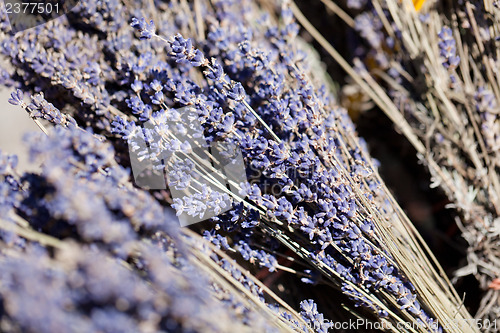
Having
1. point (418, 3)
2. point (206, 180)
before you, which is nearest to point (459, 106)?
point (418, 3)

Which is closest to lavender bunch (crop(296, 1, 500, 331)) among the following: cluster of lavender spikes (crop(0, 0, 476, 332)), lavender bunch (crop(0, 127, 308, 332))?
cluster of lavender spikes (crop(0, 0, 476, 332))

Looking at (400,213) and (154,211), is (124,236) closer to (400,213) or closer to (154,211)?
(154,211)

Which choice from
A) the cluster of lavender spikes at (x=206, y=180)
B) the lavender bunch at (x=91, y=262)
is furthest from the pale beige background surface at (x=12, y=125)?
the lavender bunch at (x=91, y=262)

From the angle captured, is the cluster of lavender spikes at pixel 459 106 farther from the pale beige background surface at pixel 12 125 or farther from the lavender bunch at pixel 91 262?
the pale beige background surface at pixel 12 125

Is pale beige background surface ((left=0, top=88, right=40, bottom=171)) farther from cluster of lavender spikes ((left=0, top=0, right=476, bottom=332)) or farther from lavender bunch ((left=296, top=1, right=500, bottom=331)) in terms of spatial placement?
lavender bunch ((left=296, top=1, right=500, bottom=331))

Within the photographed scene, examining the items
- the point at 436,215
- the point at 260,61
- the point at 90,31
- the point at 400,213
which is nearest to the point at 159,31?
the point at 90,31

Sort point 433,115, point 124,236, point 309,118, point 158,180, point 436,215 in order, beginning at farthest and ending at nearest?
point 436,215
point 433,115
point 158,180
point 309,118
point 124,236
